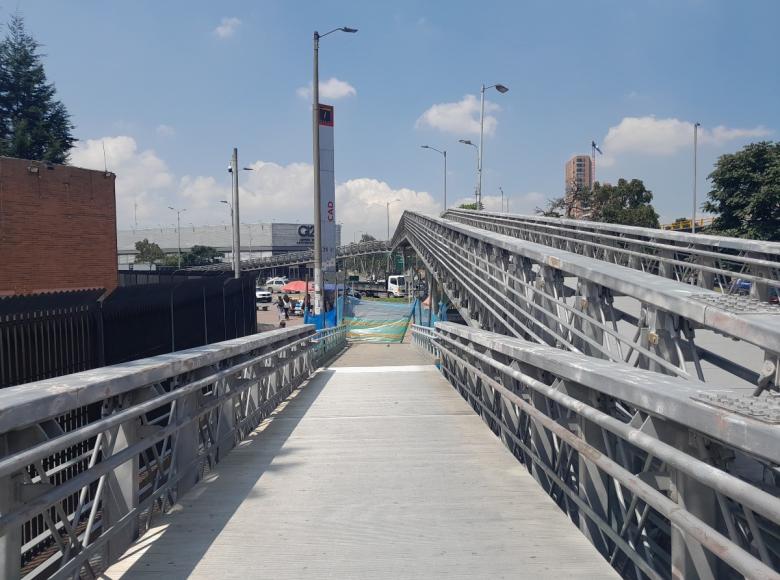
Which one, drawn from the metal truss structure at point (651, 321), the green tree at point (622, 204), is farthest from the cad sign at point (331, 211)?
the green tree at point (622, 204)

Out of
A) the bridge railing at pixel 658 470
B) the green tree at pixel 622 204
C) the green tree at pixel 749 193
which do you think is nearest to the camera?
the bridge railing at pixel 658 470

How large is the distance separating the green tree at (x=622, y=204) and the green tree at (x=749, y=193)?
549 inches

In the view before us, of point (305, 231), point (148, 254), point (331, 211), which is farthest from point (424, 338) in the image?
point (305, 231)

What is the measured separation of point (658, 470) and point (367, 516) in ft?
6.73

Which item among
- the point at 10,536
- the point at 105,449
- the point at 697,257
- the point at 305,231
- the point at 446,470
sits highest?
the point at 305,231

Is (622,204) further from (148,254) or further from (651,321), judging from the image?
(148,254)

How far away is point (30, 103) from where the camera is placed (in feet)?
161

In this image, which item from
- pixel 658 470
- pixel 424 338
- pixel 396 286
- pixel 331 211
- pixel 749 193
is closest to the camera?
pixel 658 470

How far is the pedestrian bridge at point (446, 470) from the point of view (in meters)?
2.89

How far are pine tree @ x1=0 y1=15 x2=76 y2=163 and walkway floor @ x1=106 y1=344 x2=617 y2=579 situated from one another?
44762mm

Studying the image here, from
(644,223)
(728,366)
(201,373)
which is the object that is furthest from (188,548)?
(644,223)

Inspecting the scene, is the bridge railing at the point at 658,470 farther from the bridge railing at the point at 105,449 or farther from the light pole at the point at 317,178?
the light pole at the point at 317,178

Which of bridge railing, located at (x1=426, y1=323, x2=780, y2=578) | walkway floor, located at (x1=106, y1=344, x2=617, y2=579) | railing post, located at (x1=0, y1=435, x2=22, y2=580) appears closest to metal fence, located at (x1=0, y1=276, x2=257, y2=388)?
walkway floor, located at (x1=106, y1=344, x2=617, y2=579)

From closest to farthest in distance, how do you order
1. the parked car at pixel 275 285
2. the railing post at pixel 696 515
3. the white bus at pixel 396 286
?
the railing post at pixel 696 515
the parked car at pixel 275 285
the white bus at pixel 396 286
